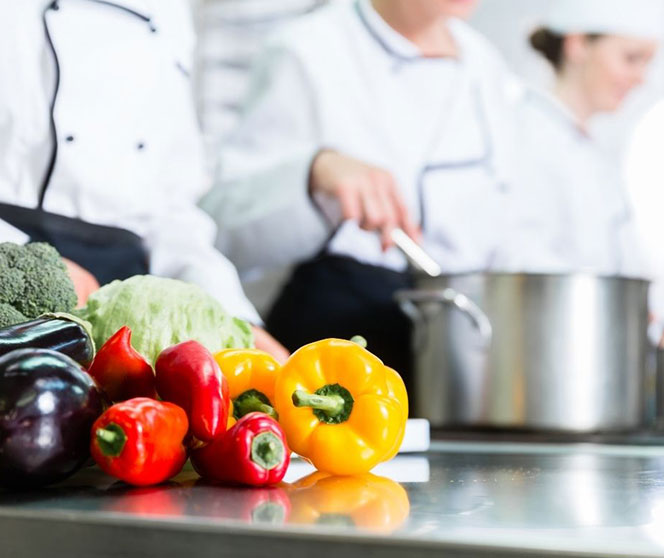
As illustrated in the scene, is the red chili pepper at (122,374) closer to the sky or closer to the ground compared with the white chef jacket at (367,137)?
closer to the ground

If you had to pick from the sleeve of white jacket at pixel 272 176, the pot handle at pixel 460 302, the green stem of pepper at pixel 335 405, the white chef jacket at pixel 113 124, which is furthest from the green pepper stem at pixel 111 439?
the sleeve of white jacket at pixel 272 176

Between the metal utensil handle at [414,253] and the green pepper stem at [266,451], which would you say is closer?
the green pepper stem at [266,451]

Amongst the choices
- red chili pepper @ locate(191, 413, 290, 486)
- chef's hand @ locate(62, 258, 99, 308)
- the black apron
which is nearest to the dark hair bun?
the black apron

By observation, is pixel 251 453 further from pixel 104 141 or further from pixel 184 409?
pixel 104 141

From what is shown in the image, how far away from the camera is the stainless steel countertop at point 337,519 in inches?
22.2

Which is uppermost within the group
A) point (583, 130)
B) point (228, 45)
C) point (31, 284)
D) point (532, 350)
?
point (228, 45)

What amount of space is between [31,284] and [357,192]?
1.05m

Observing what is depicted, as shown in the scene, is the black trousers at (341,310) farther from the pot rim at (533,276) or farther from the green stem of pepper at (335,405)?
the green stem of pepper at (335,405)

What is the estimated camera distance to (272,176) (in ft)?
6.72

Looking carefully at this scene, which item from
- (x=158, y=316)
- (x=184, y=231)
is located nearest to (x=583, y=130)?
(x=184, y=231)

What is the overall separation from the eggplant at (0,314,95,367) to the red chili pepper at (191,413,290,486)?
15 centimetres

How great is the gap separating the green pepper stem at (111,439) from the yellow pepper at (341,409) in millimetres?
198

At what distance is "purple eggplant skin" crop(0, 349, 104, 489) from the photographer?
724 millimetres

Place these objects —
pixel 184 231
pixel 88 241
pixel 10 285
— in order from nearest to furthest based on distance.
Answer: pixel 10 285, pixel 88 241, pixel 184 231
